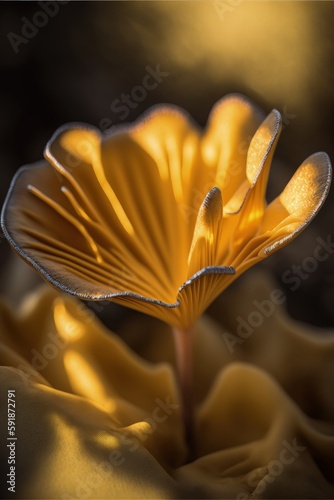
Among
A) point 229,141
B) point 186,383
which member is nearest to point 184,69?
point 229,141

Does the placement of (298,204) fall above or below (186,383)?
above

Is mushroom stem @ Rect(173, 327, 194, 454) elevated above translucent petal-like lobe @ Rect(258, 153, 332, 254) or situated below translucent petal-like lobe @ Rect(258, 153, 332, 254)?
below

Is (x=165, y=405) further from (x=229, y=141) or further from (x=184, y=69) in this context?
(x=184, y=69)

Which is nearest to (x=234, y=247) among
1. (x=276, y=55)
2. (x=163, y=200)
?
(x=163, y=200)

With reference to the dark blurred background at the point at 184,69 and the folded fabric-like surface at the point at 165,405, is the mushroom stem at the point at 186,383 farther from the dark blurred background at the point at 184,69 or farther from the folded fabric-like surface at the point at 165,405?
the dark blurred background at the point at 184,69

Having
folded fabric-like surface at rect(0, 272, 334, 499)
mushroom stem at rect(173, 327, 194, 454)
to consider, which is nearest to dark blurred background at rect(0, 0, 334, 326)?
folded fabric-like surface at rect(0, 272, 334, 499)

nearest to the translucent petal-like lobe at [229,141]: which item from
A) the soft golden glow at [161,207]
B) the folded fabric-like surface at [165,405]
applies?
the soft golden glow at [161,207]

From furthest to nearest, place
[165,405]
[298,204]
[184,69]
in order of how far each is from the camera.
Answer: [184,69], [165,405], [298,204]

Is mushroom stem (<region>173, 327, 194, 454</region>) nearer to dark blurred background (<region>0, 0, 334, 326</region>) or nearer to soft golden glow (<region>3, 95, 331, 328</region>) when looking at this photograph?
soft golden glow (<region>3, 95, 331, 328</region>)
